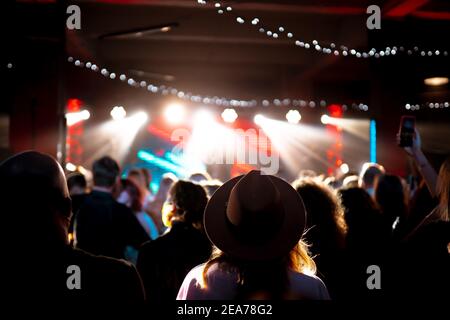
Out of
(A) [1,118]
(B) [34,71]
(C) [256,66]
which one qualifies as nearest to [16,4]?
(B) [34,71]

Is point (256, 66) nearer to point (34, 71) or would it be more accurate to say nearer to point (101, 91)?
point (101, 91)

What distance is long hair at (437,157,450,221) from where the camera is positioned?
2918 millimetres

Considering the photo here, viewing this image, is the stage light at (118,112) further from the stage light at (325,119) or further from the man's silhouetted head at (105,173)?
the man's silhouetted head at (105,173)

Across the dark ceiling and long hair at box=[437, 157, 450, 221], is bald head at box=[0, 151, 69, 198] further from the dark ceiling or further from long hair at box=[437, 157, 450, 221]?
the dark ceiling

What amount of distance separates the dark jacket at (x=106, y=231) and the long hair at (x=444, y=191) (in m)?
2.29

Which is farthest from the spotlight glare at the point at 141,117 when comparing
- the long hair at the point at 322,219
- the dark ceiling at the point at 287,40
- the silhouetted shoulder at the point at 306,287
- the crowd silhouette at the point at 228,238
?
the silhouetted shoulder at the point at 306,287

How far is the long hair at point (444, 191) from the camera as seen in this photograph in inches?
115

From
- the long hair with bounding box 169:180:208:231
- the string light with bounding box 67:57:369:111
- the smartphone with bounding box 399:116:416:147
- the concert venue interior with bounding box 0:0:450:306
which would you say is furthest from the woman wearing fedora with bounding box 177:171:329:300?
the string light with bounding box 67:57:369:111

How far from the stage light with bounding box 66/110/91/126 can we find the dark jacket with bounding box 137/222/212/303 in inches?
422

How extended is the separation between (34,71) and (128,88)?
27.8 ft

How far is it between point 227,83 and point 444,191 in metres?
15.8

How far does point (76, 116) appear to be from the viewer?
14.4 m

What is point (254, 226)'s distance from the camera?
1.85m
